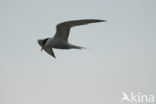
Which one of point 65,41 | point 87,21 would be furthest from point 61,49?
point 87,21

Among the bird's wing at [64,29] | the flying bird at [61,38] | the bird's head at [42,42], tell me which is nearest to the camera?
the bird's wing at [64,29]

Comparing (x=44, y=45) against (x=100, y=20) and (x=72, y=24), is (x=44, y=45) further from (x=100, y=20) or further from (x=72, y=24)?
(x=100, y=20)

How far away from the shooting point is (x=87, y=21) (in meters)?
25.4

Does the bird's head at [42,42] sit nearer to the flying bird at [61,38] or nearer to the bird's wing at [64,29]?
the flying bird at [61,38]

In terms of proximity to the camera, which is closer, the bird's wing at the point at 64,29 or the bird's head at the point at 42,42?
the bird's wing at the point at 64,29

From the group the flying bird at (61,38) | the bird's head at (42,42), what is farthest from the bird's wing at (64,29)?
the bird's head at (42,42)

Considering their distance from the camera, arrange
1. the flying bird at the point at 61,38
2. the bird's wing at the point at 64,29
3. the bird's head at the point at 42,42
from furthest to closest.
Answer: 1. the bird's head at the point at 42,42
2. the flying bird at the point at 61,38
3. the bird's wing at the point at 64,29

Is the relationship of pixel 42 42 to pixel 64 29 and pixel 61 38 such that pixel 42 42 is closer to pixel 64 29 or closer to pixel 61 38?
pixel 61 38

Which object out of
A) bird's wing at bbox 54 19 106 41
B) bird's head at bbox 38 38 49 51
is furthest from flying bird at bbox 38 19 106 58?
bird's head at bbox 38 38 49 51

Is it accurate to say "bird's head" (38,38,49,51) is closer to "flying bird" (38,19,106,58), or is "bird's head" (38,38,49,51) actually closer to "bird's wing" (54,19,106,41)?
"flying bird" (38,19,106,58)

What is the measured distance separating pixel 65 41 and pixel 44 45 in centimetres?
143

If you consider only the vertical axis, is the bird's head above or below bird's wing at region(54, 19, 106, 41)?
below

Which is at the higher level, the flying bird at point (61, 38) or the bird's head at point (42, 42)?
the flying bird at point (61, 38)

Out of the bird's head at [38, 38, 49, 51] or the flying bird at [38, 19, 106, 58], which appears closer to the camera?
the flying bird at [38, 19, 106, 58]
